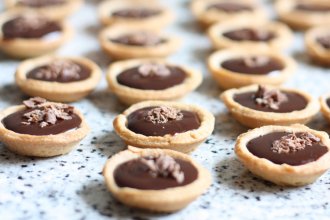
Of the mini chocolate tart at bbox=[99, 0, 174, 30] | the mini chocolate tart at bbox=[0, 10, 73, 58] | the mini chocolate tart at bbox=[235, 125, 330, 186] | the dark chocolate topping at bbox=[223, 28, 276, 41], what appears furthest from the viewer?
the mini chocolate tart at bbox=[99, 0, 174, 30]

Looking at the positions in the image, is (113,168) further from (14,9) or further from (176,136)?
(14,9)

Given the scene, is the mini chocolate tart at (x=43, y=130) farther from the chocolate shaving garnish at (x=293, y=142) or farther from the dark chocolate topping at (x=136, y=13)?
the dark chocolate topping at (x=136, y=13)

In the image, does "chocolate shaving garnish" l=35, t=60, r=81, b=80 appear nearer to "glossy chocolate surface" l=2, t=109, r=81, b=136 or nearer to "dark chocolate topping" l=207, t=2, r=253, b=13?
"glossy chocolate surface" l=2, t=109, r=81, b=136

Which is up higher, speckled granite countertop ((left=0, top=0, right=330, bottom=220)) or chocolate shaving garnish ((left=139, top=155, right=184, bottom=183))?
chocolate shaving garnish ((left=139, top=155, right=184, bottom=183))

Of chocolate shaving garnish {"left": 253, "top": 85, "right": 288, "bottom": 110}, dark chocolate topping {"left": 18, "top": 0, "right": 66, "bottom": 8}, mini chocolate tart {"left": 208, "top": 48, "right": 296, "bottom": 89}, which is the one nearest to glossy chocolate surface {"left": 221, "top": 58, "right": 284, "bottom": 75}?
mini chocolate tart {"left": 208, "top": 48, "right": 296, "bottom": 89}

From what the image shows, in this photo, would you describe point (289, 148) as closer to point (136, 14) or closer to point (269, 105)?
point (269, 105)

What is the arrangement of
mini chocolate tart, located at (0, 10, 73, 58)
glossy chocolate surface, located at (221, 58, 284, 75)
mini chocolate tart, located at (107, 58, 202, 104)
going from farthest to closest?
mini chocolate tart, located at (0, 10, 73, 58) < glossy chocolate surface, located at (221, 58, 284, 75) < mini chocolate tart, located at (107, 58, 202, 104)
